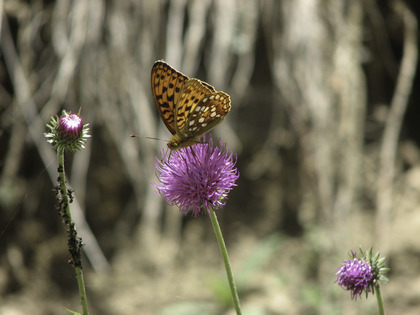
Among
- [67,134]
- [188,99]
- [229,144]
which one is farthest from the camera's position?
[229,144]

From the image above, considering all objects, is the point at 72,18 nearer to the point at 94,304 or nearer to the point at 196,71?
the point at 196,71

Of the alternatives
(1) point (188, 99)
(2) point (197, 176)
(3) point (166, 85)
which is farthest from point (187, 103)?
(2) point (197, 176)

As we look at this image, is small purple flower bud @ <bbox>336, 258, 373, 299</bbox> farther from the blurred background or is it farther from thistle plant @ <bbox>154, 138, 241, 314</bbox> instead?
the blurred background

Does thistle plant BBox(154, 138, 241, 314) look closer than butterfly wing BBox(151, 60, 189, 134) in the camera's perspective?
Yes

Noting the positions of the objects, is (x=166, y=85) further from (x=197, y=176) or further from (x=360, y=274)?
(x=360, y=274)

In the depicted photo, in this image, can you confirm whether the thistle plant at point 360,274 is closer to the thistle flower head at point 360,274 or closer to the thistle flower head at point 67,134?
the thistle flower head at point 360,274

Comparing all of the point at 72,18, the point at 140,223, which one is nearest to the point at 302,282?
the point at 140,223

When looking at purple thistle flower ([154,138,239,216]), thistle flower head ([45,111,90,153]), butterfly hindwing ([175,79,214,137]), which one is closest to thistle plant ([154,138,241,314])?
purple thistle flower ([154,138,239,216])
